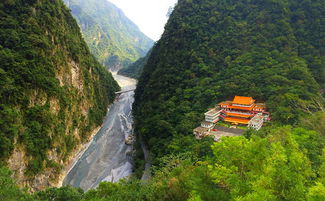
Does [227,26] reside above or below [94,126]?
above

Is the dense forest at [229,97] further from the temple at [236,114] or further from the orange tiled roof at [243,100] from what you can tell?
the orange tiled roof at [243,100]

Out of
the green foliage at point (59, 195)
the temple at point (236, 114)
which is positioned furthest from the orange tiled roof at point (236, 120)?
the green foliage at point (59, 195)

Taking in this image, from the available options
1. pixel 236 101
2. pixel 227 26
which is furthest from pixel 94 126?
pixel 227 26

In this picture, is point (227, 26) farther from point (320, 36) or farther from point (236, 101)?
point (236, 101)

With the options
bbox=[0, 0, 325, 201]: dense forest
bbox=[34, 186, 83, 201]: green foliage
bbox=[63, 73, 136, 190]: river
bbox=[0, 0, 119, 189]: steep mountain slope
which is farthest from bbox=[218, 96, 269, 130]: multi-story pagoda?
bbox=[0, 0, 119, 189]: steep mountain slope

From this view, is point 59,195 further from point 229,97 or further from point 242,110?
point 229,97

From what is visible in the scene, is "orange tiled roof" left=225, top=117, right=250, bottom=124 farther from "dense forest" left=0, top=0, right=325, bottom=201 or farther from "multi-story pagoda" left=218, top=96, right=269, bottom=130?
"dense forest" left=0, top=0, right=325, bottom=201
